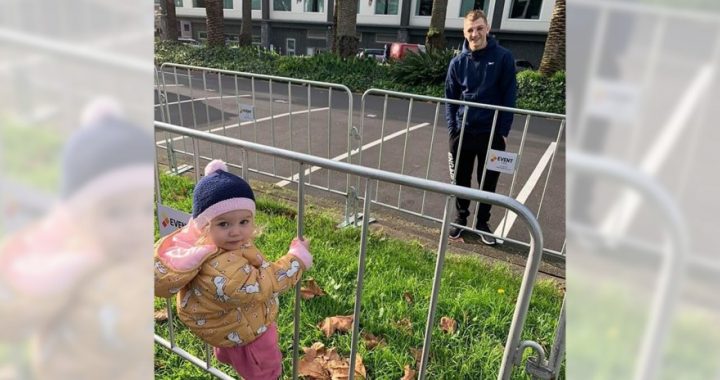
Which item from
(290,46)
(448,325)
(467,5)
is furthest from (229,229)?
(290,46)

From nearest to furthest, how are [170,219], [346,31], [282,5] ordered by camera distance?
[170,219] < [346,31] < [282,5]

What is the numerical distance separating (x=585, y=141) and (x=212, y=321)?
1.66 m

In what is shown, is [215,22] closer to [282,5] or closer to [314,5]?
[314,5]

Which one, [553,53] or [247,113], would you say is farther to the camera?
[553,53]

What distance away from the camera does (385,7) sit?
29.6m

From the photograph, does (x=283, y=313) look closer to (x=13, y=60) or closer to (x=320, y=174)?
(x=13, y=60)

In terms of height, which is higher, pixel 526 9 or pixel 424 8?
pixel 526 9

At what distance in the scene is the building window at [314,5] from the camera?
32.0 metres

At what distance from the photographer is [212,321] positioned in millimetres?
1853

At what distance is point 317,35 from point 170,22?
38.5ft

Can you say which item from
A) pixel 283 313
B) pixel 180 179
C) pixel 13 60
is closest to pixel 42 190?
pixel 13 60

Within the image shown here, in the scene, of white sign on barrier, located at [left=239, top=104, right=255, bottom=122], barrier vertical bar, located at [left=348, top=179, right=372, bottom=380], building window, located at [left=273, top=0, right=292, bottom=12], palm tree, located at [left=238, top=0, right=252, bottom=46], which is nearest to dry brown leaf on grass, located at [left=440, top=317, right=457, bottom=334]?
barrier vertical bar, located at [left=348, top=179, right=372, bottom=380]

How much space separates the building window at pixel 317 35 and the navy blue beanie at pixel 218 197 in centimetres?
3262

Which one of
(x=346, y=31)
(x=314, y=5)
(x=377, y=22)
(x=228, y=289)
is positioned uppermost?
(x=314, y=5)
